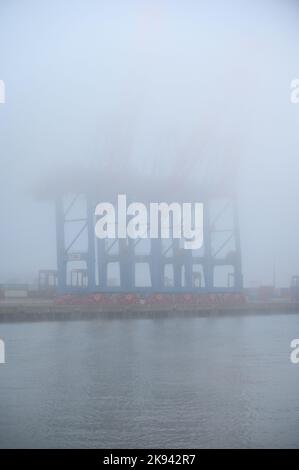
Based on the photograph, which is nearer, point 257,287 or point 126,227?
point 126,227

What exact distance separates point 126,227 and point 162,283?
3.54 ft

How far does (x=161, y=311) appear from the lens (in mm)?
6012

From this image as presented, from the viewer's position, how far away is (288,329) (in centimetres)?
565

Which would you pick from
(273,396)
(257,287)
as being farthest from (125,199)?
(273,396)

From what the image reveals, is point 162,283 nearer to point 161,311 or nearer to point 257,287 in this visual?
point 161,311

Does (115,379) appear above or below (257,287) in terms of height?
below

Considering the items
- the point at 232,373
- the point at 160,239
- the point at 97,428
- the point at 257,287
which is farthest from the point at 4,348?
the point at 257,287

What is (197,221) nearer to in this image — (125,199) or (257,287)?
(125,199)

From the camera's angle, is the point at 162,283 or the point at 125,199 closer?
the point at 125,199

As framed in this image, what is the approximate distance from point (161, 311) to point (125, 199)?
3.73 feet
